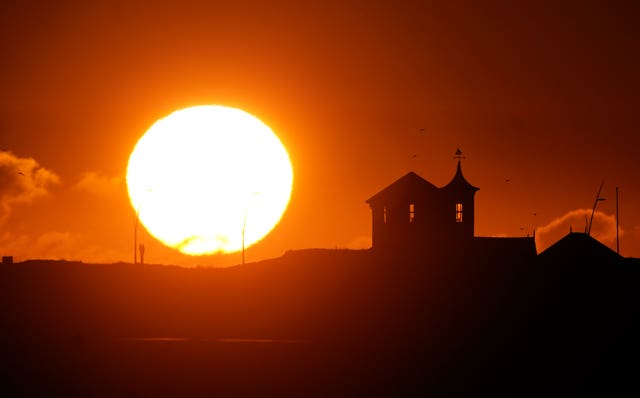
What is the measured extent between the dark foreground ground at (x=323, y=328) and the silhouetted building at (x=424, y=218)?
230 centimetres

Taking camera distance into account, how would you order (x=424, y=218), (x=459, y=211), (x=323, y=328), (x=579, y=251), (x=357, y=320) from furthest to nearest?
(x=459, y=211), (x=424, y=218), (x=579, y=251), (x=323, y=328), (x=357, y=320)

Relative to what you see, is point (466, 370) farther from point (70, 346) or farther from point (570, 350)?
point (70, 346)

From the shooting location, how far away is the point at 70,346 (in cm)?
4019

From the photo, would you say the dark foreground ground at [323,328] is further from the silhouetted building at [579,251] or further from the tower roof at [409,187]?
the tower roof at [409,187]

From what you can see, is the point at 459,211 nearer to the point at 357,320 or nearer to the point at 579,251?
the point at 579,251

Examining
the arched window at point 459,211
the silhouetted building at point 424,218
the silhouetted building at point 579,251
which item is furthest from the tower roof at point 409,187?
the silhouetted building at point 579,251

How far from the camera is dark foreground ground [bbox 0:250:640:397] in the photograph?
126 ft

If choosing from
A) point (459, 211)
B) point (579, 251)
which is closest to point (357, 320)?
point (459, 211)

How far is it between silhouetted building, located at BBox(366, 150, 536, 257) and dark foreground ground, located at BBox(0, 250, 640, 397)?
7.54 feet

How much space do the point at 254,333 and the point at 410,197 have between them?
20.8m

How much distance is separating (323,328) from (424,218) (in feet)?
64.5

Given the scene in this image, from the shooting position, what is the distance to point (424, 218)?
7450 centimetres

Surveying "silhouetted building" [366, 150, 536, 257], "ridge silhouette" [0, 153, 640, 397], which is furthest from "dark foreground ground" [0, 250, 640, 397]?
"silhouetted building" [366, 150, 536, 257]

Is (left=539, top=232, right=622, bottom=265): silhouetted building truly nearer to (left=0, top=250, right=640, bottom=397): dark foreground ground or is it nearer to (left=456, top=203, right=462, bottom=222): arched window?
(left=0, top=250, right=640, bottom=397): dark foreground ground
